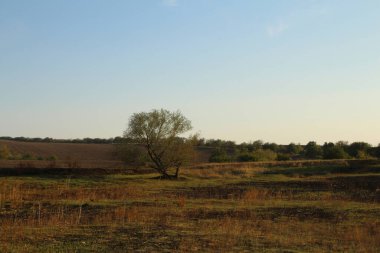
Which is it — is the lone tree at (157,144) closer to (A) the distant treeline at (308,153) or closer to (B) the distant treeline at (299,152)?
→ (B) the distant treeline at (299,152)

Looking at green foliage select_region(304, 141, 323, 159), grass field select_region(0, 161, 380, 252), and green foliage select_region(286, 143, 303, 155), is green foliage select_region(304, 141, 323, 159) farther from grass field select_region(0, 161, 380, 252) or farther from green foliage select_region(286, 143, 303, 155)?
grass field select_region(0, 161, 380, 252)

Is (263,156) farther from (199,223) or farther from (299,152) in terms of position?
(199,223)

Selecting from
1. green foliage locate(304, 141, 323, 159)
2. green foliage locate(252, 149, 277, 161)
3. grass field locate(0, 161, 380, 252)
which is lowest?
grass field locate(0, 161, 380, 252)

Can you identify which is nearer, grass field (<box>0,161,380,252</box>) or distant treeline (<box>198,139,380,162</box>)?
grass field (<box>0,161,380,252</box>)

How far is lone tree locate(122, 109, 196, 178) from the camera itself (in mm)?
48719

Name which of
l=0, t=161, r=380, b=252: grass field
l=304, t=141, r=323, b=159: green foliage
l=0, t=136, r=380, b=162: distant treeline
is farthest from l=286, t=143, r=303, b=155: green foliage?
l=0, t=161, r=380, b=252: grass field

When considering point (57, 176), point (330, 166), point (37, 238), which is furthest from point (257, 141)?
point (37, 238)

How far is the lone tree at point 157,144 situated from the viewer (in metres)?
48.7

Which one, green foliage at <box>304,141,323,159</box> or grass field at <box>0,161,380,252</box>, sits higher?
green foliage at <box>304,141,323,159</box>

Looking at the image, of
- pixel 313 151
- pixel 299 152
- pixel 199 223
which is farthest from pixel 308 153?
pixel 199 223

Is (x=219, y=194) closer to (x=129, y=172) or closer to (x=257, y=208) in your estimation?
(x=257, y=208)

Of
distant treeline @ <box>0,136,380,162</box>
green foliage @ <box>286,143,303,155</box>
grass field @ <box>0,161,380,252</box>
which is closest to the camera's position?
grass field @ <box>0,161,380,252</box>

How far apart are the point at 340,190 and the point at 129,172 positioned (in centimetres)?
2527

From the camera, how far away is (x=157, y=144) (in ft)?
161
